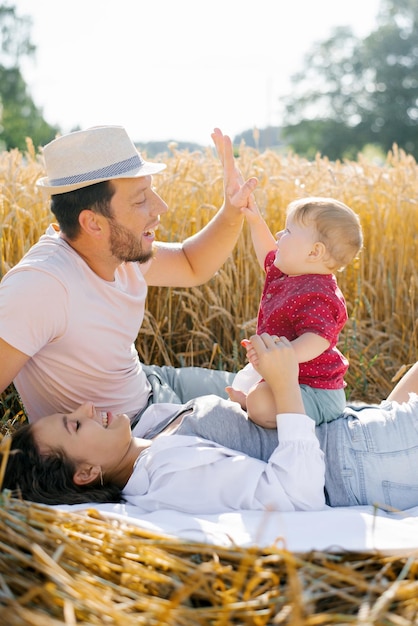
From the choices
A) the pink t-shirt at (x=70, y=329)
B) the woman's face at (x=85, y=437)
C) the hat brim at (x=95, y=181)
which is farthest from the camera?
the hat brim at (x=95, y=181)

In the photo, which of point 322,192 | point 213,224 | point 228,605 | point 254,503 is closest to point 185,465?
point 254,503

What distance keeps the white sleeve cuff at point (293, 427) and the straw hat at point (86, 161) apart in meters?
1.00

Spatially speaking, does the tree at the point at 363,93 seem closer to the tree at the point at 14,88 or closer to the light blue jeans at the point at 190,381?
the tree at the point at 14,88

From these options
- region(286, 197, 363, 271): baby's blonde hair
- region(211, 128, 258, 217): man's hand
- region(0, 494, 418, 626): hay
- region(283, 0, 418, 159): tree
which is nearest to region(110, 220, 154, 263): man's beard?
region(211, 128, 258, 217): man's hand

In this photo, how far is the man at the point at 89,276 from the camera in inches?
101

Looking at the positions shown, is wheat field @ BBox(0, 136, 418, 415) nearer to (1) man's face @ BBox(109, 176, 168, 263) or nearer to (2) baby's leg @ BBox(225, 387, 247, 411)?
(1) man's face @ BBox(109, 176, 168, 263)

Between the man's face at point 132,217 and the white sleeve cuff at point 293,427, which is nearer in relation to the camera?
the white sleeve cuff at point 293,427

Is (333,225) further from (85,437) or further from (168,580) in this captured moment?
(168,580)

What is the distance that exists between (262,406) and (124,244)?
77cm

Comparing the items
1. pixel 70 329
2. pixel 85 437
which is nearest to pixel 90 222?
pixel 70 329

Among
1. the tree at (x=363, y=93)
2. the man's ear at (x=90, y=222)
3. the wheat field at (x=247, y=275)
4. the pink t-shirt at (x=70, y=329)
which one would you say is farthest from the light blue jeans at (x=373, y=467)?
the tree at (x=363, y=93)

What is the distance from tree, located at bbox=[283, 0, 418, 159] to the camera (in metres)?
44.2

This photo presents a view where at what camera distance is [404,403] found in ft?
8.38

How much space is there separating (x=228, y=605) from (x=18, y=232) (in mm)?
2564
